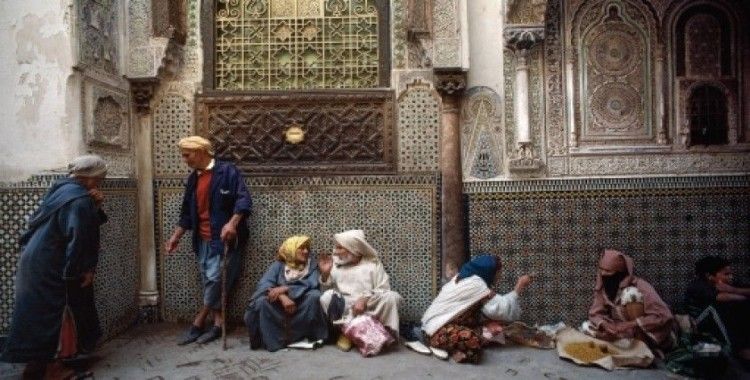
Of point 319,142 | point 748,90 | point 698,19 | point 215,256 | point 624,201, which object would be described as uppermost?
point 698,19

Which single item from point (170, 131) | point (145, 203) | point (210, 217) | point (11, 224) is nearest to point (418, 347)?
point (210, 217)

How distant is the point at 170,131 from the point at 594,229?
11.9ft

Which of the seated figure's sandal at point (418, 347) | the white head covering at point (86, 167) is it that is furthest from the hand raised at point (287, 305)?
the white head covering at point (86, 167)

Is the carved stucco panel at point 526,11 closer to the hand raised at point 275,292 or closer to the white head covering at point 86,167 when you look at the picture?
the hand raised at point 275,292

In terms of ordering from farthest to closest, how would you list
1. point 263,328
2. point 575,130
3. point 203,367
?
1. point 575,130
2. point 263,328
3. point 203,367

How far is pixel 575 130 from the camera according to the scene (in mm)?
4219

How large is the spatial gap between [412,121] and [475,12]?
3.41ft

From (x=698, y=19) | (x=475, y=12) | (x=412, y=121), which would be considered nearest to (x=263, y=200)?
(x=412, y=121)

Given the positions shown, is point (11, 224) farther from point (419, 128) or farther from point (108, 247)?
point (419, 128)

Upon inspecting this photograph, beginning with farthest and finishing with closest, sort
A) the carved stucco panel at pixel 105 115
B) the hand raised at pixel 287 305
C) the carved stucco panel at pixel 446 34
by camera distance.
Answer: the carved stucco panel at pixel 446 34 < the carved stucco panel at pixel 105 115 < the hand raised at pixel 287 305

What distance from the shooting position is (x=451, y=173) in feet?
13.9

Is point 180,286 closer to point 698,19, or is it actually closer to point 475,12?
point 475,12

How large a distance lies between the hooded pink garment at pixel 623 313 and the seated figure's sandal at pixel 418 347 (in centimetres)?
125

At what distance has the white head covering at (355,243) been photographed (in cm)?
388
